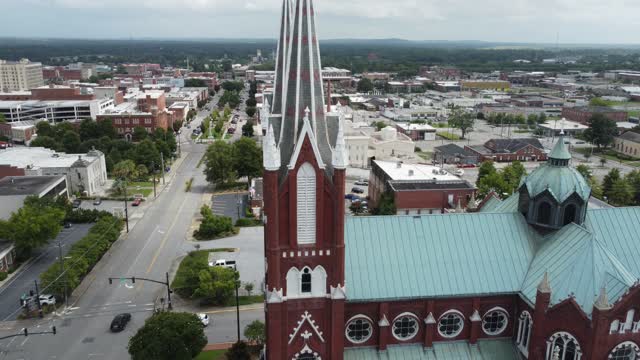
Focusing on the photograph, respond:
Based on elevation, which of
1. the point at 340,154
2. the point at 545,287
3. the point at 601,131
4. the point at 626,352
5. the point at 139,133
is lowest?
the point at 601,131

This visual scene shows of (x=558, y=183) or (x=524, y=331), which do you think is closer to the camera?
(x=524, y=331)

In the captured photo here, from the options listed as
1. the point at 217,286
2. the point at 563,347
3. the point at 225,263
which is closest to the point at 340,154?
the point at 563,347

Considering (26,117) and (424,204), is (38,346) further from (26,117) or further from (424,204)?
(26,117)

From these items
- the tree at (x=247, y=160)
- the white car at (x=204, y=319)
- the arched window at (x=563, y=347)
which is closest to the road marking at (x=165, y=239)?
the tree at (x=247, y=160)

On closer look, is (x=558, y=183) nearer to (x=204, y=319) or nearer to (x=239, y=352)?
(x=239, y=352)

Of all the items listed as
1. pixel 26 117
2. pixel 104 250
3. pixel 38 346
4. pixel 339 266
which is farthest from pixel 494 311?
pixel 26 117

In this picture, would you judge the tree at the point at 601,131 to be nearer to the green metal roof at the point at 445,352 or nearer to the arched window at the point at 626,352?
the arched window at the point at 626,352

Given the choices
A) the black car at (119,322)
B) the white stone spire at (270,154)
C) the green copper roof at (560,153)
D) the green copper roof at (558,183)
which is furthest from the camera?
the black car at (119,322)
